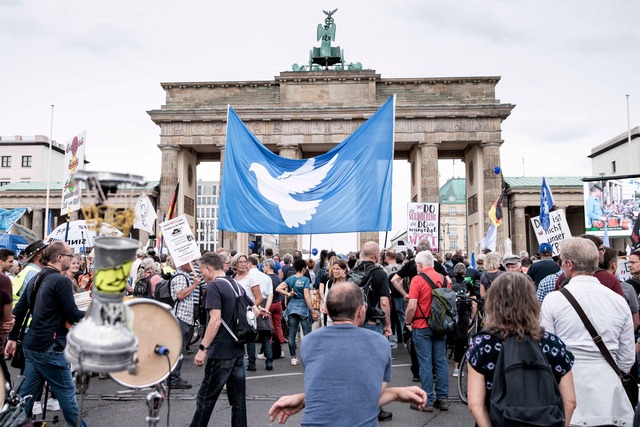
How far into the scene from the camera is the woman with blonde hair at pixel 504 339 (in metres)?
3.11

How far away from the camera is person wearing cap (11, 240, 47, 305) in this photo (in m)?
6.99

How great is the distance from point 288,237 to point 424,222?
25136 millimetres

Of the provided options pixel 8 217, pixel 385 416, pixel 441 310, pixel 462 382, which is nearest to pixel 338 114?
pixel 8 217

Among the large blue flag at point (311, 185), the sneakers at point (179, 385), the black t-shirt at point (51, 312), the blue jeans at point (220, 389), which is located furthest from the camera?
the large blue flag at point (311, 185)

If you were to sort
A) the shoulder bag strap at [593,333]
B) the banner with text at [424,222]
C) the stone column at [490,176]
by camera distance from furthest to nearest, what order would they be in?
the stone column at [490,176], the banner with text at [424,222], the shoulder bag strap at [593,333]

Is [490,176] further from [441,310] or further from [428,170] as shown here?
[441,310]

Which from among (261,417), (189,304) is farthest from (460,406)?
(189,304)

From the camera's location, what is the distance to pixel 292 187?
9.55 metres

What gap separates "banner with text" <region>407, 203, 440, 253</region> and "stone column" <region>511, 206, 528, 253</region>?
32.3 meters

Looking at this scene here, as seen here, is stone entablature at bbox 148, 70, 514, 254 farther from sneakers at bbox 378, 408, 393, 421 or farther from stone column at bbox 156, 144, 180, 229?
sneakers at bbox 378, 408, 393, 421

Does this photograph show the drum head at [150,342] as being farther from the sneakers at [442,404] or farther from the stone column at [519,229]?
the stone column at [519,229]

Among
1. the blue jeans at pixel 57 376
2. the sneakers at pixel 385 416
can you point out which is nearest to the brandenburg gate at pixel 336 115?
the sneakers at pixel 385 416

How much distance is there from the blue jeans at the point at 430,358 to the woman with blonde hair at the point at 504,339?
409cm

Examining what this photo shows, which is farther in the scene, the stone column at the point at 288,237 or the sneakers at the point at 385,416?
the stone column at the point at 288,237
